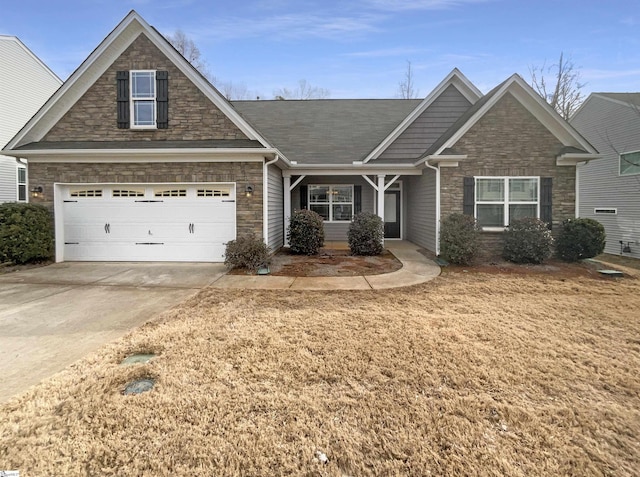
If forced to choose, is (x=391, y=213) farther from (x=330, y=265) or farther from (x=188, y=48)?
(x=188, y=48)

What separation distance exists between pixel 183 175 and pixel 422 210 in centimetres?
788

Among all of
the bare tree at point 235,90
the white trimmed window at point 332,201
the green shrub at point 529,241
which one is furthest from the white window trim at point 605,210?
the bare tree at point 235,90

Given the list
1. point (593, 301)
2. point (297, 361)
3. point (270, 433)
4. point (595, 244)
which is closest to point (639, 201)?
→ point (595, 244)

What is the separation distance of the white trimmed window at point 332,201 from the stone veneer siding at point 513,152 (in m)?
4.98

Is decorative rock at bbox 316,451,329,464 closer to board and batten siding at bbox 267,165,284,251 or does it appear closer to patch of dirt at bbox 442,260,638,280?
patch of dirt at bbox 442,260,638,280

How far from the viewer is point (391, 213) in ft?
51.6

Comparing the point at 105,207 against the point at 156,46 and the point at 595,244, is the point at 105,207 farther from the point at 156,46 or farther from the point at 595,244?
the point at 595,244

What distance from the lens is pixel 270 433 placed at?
2766 mm

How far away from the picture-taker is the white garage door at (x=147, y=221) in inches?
407

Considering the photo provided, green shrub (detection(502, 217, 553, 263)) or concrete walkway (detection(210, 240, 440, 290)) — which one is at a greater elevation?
green shrub (detection(502, 217, 553, 263))

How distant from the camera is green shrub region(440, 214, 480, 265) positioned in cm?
986

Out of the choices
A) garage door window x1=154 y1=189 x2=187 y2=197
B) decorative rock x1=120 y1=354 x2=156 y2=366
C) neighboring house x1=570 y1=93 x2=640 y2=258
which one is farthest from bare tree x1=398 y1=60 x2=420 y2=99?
decorative rock x1=120 y1=354 x2=156 y2=366

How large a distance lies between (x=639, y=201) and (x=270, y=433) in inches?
627

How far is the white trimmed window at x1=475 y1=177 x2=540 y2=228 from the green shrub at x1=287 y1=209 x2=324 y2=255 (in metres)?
4.75
